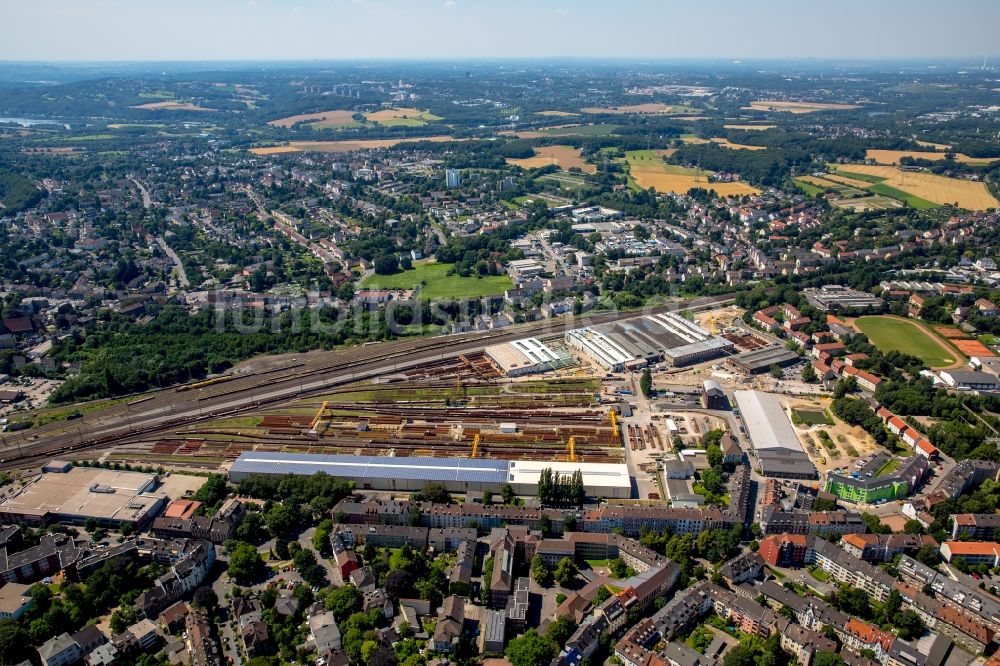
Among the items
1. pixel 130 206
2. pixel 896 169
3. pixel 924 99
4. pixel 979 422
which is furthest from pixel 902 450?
pixel 924 99

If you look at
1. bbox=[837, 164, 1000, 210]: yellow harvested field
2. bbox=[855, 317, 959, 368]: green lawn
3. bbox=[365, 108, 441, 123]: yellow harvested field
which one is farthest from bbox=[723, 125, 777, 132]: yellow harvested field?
bbox=[855, 317, 959, 368]: green lawn

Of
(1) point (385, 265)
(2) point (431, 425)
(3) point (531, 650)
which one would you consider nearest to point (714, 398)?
(2) point (431, 425)

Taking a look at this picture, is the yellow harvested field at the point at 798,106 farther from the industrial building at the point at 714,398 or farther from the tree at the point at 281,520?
the tree at the point at 281,520

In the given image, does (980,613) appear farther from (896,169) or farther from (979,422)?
(896,169)

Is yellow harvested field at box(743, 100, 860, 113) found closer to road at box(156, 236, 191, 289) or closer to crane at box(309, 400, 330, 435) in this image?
road at box(156, 236, 191, 289)

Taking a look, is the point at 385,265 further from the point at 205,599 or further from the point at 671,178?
the point at 671,178

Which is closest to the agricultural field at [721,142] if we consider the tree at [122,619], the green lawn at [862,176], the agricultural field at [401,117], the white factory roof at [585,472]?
the green lawn at [862,176]

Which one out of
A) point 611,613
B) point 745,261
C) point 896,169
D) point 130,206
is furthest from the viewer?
point 896,169
